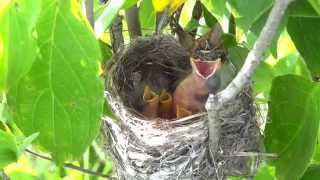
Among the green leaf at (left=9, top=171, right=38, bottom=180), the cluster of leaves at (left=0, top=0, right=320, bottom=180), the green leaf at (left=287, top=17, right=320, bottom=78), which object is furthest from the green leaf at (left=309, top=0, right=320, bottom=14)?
the green leaf at (left=9, top=171, right=38, bottom=180)

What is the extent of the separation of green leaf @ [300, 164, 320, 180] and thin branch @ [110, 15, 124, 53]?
1.48 ft

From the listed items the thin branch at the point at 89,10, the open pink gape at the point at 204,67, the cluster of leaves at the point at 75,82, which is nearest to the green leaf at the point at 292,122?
the cluster of leaves at the point at 75,82

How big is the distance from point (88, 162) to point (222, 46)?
575 millimetres

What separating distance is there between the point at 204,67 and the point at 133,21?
172 mm

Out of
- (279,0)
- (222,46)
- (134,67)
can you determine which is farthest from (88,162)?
(279,0)

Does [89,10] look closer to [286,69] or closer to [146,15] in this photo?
[146,15]

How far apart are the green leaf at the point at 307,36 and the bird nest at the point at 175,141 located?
135 millimetres

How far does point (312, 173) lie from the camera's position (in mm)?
1359

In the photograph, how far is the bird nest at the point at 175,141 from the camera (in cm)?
131

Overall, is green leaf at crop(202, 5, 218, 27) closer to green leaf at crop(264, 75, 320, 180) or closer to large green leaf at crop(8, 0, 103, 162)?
green leaf at crop(264, 75, 320, 180)

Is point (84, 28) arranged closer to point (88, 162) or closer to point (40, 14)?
point (40, 14)

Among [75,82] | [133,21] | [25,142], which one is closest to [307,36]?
[133,21]

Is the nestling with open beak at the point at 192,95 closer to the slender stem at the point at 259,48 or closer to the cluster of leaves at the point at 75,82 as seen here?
the cluster of leaves at the point at 75,82

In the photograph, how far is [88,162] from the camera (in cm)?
179
